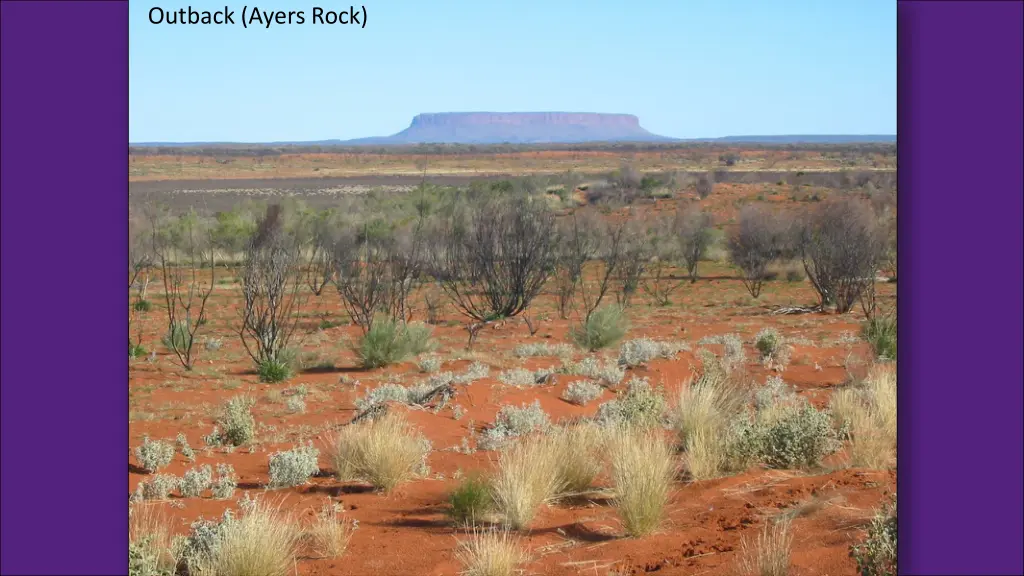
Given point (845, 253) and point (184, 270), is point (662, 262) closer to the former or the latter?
point (845, 253)

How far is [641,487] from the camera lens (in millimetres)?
5344

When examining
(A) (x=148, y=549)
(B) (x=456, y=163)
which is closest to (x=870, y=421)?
(A) (x=148, y=549)

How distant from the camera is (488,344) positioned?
724 inches

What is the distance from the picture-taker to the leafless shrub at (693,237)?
103ft

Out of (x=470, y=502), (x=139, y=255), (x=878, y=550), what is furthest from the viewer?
(x=139, y=255)

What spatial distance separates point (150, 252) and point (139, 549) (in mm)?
22842

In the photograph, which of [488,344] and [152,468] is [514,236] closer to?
[488,344]

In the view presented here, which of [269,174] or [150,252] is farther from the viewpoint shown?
[269,174]

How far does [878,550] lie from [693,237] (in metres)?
28.5

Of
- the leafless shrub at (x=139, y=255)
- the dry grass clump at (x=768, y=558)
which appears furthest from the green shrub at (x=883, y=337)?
the leafless shrub at (x=139, y=255)

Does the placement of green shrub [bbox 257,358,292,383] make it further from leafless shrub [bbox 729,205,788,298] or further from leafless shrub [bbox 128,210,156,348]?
→ leafless shrub [bbox 729,205,788,298]

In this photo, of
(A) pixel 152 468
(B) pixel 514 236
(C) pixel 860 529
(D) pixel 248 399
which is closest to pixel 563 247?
(B) pixel 514 236

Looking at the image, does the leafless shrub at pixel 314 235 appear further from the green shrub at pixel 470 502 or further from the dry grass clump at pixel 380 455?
the green shrub at pixel 470 502

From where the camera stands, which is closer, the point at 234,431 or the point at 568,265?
the point at 234,431
